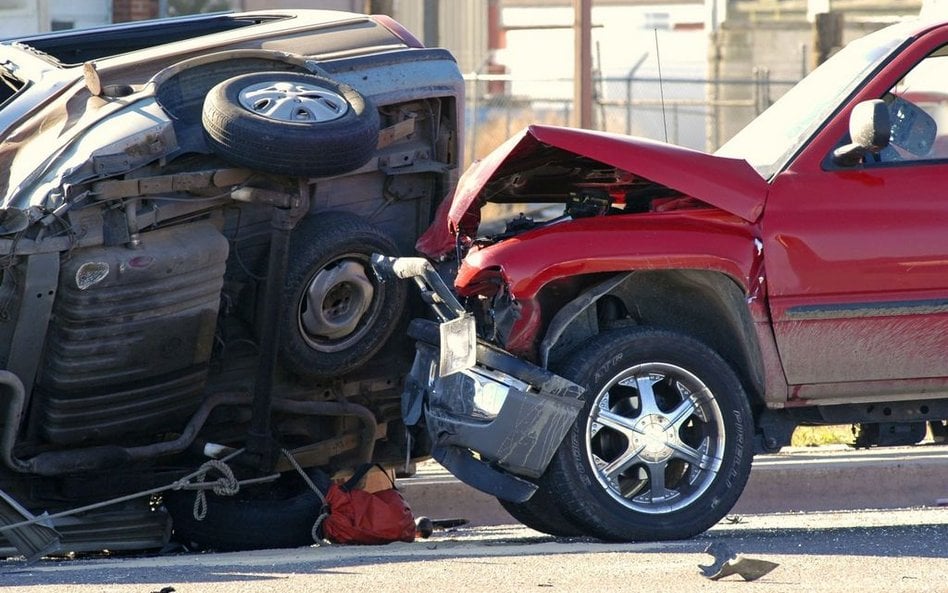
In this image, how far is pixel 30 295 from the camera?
18.8 feet

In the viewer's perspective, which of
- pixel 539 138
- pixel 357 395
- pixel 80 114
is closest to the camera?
pixel 539 138

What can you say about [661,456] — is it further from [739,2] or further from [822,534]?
[739,2]

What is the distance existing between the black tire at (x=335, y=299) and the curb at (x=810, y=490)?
1399mm

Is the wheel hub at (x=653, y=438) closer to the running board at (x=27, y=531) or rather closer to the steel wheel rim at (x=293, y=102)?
the steel wheel rim at (x=293, y=102)

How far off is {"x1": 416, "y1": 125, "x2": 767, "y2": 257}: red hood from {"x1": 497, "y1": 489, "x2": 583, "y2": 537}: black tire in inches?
44.8

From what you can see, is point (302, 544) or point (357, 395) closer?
point (302, 544)

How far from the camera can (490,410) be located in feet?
18.2

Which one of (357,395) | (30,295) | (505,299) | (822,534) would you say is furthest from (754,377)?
(30,295)

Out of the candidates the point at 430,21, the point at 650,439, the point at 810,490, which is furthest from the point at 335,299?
the point at 430,21

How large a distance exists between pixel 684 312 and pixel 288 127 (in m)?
1.79

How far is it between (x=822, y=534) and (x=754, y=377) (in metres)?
0.69

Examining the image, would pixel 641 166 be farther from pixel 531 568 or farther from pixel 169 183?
pixel 169 183

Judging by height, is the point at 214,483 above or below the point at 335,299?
below

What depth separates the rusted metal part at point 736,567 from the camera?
4844 mm
